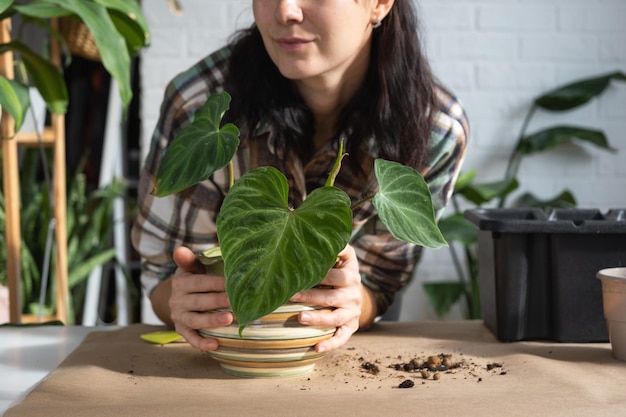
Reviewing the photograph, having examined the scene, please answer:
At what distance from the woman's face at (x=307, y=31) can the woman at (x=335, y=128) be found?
3cm

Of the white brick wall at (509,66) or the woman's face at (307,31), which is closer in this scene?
the woman's face at (307,31)

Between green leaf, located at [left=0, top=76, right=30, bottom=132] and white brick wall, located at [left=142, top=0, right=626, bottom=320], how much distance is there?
4.78ft

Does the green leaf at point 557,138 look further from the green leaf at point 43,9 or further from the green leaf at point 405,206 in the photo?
the green leaf at point 405,206

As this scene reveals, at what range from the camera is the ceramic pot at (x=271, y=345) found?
949 millimetres

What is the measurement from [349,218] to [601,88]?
223 cm

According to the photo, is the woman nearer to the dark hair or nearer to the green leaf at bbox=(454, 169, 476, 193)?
the dark hair

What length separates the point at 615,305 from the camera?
104 centimetres

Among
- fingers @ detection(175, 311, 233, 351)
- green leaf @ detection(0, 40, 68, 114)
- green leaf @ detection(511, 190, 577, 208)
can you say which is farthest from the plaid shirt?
green leaf @ detection(511, 190, 577, 208)

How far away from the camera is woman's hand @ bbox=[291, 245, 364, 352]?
97 cm

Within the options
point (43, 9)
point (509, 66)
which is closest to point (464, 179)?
point (509, 66)

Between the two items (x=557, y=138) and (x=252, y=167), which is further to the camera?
(x=557, y=138)

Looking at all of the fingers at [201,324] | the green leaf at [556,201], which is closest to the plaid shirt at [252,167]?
the fingers at [201,324]

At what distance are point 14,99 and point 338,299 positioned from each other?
0.65 m

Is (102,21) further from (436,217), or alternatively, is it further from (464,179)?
(464,179)
